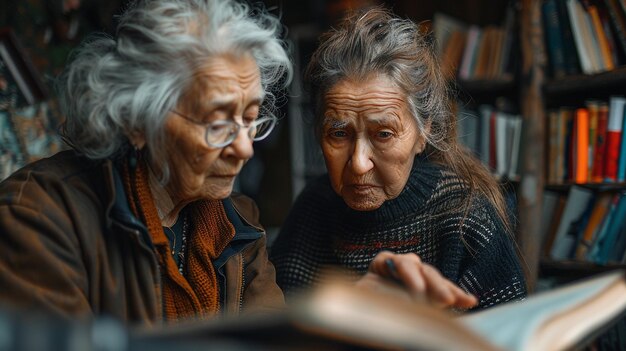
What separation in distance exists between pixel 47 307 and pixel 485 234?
1254mm

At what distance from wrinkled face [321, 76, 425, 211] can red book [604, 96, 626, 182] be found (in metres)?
1.35

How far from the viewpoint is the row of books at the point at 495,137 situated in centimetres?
337

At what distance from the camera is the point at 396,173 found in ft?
6.58

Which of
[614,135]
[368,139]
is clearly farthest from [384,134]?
[614,135]

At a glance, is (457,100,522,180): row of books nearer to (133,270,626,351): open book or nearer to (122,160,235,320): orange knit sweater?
(122,160,235,320): orange knit sweater

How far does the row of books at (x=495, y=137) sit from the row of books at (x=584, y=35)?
342 millimetres

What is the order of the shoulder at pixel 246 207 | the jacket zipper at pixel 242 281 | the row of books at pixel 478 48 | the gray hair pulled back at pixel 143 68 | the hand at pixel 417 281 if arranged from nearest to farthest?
the hand at pixel 417 281 < the gray hair pulled back at pixel 143 68 < the jacket zipper at pixel 242 281 < the shoulder at pixel 246 207 < the row of books at pixel 478 48

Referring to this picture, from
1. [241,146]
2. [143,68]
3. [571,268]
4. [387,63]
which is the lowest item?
[571,268]

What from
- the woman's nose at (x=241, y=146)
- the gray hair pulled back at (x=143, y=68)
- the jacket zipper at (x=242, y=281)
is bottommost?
the jacket zipper at (x=242, y=281)

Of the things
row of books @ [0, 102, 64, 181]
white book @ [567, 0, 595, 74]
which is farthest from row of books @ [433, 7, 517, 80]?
row of books @ [0, 102, 64, 181]

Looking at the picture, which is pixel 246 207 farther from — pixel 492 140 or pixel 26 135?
pixel 492 140

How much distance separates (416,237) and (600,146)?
1416 millimetres

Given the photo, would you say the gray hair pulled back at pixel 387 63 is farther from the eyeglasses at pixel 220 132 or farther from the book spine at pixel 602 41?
the book spine at pixel 602 41

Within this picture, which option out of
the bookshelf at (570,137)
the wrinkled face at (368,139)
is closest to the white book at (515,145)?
the bookshelf at (570,137)
